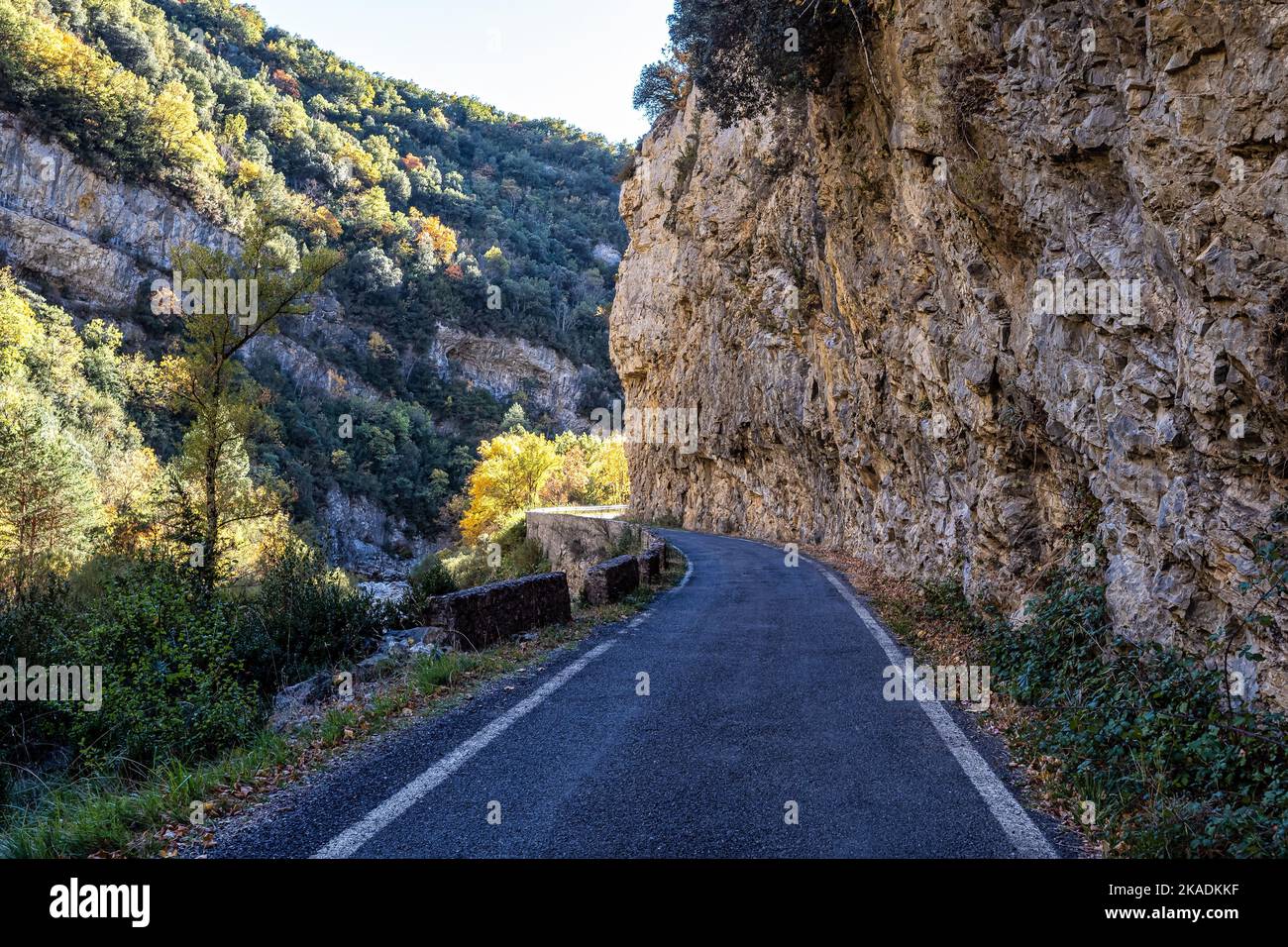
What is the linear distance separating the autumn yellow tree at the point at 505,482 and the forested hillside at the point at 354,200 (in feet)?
41.4

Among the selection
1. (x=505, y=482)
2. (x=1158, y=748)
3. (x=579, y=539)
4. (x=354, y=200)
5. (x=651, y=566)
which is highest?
(x=354, y=200)

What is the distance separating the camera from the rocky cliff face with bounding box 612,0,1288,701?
4.15m

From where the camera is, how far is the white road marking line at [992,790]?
323 centimetres

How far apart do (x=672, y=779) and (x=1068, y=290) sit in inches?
219

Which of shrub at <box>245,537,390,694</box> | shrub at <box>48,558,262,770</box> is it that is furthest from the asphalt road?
shrub at <box>245,537,390,694</box>

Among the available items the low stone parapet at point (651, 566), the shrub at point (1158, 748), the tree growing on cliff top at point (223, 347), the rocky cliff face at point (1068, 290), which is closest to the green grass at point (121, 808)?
the shrub at point (1158, 748)

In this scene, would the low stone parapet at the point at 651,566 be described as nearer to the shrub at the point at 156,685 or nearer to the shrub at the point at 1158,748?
the shrub at the point at 156,685

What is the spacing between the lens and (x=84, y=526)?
24781 millimetres

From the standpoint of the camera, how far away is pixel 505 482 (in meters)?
55.6

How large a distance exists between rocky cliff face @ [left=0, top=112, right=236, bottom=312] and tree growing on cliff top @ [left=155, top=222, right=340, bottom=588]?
4233 centimetres

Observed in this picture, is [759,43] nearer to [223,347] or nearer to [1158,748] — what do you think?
[1158,748]

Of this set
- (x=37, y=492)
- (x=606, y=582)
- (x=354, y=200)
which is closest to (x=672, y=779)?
(x=606, y=582)

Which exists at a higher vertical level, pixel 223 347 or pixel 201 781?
pixel 223 347

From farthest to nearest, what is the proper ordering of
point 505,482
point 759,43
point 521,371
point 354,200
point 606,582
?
point 521,371
point 354,200
point 505,482
point 606,582
point 759,43
